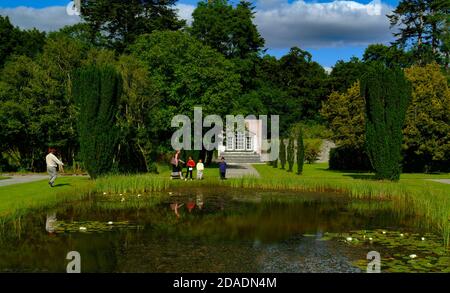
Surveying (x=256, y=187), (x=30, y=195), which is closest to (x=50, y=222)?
(x=30, y=195)

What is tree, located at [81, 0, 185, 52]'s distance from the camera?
156 feet

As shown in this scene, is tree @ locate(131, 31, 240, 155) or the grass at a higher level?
tree @ locate(131, 31, 240, 155)

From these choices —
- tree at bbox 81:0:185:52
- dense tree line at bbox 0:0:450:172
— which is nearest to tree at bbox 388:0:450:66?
dense tree line at bbox 0:0:450:172

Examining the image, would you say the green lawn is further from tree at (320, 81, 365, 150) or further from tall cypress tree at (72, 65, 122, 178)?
tree at (320, 81, 365, 150)

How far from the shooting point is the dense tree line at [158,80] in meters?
28.8

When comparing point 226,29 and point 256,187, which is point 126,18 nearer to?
point 226,29

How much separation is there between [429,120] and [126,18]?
30885 millimetres

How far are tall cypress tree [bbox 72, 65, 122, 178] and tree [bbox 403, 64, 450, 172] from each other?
1908 cm

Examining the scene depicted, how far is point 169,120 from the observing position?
1336 inches

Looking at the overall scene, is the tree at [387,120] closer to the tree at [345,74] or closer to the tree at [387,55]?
the tree at [387,55]

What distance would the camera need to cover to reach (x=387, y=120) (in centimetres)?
2295
